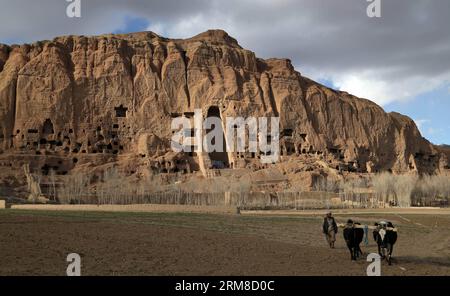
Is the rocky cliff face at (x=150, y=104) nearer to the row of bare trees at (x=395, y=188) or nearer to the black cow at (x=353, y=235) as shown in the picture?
the row of bare trees at (x=395, y=188)

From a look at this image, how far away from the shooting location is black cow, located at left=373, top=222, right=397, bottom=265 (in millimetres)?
17953

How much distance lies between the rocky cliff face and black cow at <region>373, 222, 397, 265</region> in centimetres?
6492

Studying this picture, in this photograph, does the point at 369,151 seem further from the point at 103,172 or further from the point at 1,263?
the point at 1,263

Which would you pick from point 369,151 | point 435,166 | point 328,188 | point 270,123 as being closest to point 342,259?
point 328,188

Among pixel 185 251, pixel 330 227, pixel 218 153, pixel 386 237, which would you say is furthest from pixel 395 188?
pixel 185 251

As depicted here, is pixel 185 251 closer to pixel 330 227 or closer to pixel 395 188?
pixel 330 227

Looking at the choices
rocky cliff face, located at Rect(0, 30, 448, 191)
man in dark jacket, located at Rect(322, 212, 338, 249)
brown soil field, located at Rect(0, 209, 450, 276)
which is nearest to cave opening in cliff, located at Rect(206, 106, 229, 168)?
rocky cliff face, located at Rect(0, 30, 448, 191)

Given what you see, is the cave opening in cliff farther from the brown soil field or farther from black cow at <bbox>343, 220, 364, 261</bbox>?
black cow at <bbox>343, 220, 364, 261</bbox>

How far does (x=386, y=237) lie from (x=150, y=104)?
3120 inches

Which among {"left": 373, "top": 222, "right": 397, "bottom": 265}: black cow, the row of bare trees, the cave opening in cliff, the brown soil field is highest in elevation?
the cave opening in cliff

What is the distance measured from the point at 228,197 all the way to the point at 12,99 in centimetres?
4344

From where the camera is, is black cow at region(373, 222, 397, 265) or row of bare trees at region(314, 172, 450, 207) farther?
row of bare trees at region(314, 172, 450, 207)

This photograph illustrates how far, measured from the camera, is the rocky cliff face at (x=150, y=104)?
86562mm

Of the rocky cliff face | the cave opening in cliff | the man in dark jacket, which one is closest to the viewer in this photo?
the man in dark jacket
